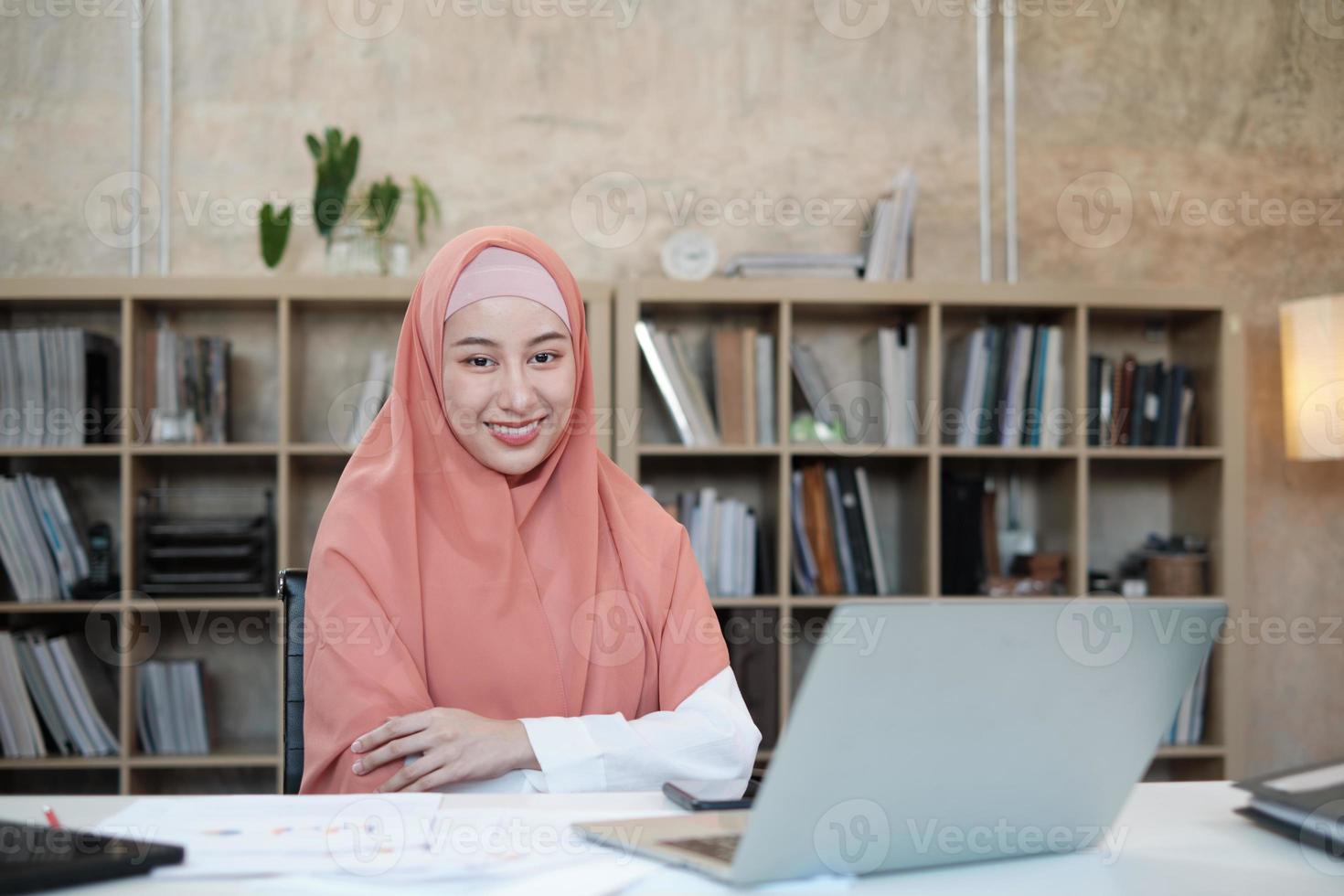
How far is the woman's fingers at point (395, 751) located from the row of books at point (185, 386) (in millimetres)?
1962

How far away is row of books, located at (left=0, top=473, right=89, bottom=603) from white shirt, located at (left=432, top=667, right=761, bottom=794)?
2.12 meters

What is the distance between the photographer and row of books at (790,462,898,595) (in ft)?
10.3

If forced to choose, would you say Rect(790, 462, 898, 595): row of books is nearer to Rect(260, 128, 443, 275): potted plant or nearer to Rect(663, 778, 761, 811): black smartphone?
Rect(260, 128, 443, 275): potted plant

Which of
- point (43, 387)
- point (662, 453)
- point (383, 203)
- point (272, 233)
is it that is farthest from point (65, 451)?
point (662, 453)

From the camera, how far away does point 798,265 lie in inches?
124

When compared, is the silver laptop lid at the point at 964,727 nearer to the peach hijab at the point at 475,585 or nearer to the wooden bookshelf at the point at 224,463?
the peach hijab at the point at 475,585

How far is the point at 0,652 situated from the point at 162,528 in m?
0.50

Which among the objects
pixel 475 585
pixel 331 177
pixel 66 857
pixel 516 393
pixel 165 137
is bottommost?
pixel 66 857

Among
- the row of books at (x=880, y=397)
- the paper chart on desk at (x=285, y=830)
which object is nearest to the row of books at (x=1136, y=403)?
the row of books at (x=880, y=397)

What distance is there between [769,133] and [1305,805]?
2816mm

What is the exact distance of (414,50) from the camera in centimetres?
338

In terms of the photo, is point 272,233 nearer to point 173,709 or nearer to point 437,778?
point 173,709

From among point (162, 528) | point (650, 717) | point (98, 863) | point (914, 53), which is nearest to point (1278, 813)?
point (650, 717)

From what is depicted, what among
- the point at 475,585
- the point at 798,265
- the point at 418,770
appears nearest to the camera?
the point at 418,770
